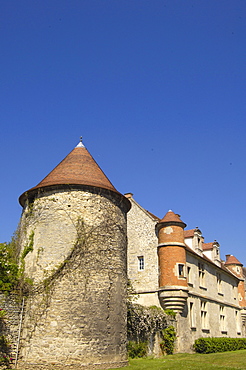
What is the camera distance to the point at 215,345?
77.9ft

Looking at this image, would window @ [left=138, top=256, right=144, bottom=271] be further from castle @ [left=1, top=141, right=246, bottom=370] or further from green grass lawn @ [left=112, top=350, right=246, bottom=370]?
castle @ [left=1, top=141, right=246, bottom=370]

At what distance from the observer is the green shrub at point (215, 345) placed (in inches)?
886

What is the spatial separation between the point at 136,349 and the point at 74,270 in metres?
6.16

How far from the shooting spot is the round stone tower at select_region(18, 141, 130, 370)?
13.6 m

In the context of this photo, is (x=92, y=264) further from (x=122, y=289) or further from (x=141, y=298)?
(x=141, y=298)

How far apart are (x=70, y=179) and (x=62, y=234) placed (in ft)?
8.24

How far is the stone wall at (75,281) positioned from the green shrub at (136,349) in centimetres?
230

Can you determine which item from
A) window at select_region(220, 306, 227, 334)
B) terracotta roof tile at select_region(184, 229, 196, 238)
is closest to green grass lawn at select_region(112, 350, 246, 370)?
terracotta roof tile at select_region(184, 229, 196, 238)

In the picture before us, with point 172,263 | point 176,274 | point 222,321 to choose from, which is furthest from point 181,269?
point 222,321

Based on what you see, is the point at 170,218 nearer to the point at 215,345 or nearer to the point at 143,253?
the point at 143,253

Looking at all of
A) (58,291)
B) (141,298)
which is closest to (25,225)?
(58,291)

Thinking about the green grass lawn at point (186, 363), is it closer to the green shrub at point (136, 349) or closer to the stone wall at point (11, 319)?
the green shrub at point (136, 349)

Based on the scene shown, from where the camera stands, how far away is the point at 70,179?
1595cm

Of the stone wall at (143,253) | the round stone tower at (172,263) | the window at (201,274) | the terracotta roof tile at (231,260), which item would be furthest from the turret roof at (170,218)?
the terracotta roof tile at (231,260)
